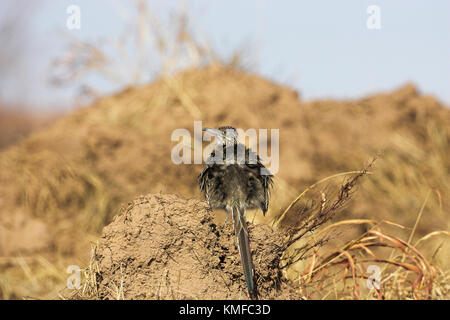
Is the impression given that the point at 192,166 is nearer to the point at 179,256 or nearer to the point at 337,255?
the point at 337,255

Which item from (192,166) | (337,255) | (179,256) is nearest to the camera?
(179,256)

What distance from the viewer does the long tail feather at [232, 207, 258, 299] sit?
9.47ft

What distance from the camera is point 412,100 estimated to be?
1185 centimetres

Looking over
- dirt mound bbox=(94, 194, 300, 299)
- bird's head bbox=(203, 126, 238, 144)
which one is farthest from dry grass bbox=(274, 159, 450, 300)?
bird's head bbox=(203, 126, 238, 144)

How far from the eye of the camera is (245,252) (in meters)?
2.94

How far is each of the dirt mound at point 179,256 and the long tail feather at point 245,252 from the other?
0.55ft

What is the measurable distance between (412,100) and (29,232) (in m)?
7.59

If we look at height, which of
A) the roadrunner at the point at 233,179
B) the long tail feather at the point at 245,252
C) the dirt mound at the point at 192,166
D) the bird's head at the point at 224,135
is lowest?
the long tail feather at the point at 245,252

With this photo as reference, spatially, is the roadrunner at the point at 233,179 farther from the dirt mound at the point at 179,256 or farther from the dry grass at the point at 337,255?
the dry grass at the point at 337,255

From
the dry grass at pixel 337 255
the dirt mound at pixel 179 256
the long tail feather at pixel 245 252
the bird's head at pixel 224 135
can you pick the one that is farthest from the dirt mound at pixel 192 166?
the long tail feather at pixel 245 252

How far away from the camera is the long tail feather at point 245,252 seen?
289 cm

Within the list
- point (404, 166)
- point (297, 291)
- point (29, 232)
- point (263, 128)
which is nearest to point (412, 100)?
point (404, 166)

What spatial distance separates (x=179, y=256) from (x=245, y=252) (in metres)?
0.41

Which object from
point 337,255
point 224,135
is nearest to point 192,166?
point 337,255
